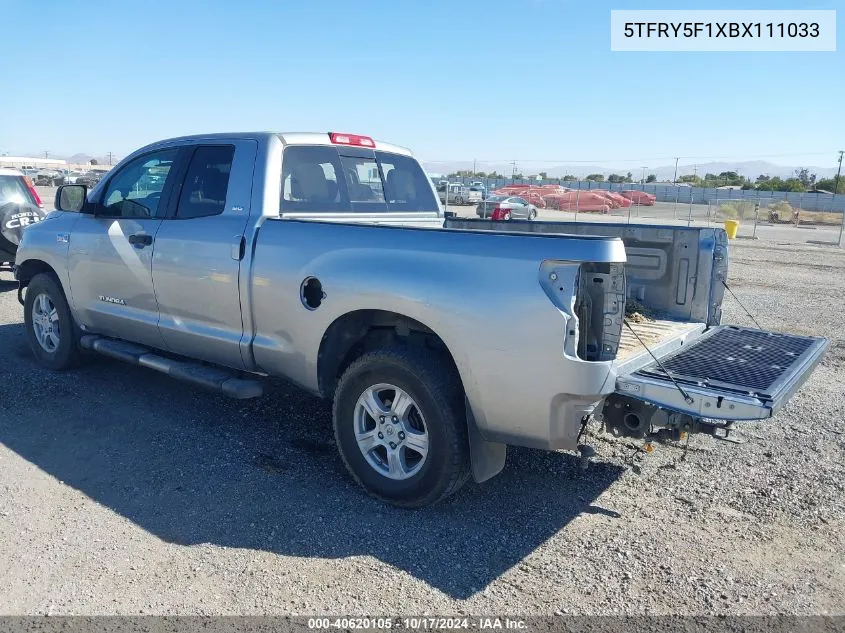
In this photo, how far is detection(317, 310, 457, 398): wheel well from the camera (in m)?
4.11

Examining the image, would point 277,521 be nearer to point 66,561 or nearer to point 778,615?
point 66,561

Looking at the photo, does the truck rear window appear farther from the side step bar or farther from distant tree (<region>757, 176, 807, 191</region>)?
distant tree (<region>757, 176, 807, 191</region>)

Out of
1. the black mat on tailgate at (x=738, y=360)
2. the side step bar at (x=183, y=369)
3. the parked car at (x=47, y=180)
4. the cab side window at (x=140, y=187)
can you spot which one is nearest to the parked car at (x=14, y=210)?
the cab side window at (x=140, y=187)

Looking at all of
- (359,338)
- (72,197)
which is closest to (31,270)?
(72,197)

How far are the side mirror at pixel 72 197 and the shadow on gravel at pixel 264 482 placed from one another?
5.06 feet

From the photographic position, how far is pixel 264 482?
443 cm

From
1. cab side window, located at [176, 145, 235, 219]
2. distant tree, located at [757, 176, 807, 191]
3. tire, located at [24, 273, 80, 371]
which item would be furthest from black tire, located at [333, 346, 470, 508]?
distant tree, located at [757, 176, 807, 191]

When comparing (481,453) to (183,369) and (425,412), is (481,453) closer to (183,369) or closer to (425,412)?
(425,412)

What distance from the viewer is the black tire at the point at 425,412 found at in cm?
385

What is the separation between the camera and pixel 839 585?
11.4 feet

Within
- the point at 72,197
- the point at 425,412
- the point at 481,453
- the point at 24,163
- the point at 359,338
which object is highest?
the point at 72,197

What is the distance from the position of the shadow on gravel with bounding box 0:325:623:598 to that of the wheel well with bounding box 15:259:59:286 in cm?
109

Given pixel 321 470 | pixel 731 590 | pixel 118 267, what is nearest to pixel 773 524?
pixel 731 590

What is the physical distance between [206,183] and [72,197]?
176 centimetres
